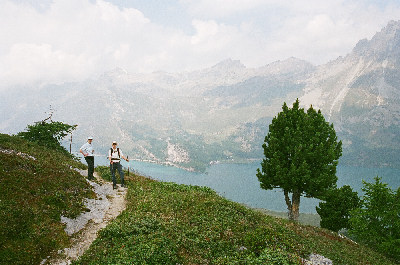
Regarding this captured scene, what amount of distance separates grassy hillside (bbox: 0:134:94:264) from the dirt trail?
479mm

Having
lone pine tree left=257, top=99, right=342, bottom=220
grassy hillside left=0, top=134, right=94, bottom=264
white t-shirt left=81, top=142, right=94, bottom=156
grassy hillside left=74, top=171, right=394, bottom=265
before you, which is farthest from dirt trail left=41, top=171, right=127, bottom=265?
lone pine tree left=257, top=99, right=342, bottom=220

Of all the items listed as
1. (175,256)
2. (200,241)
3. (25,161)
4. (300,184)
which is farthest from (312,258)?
(25,161)

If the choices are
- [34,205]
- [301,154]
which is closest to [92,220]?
[34,205]

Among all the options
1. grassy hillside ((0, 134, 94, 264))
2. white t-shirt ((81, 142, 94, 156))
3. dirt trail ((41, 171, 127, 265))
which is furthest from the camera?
Result: white t-shirt ((81, 142, 94, 156))

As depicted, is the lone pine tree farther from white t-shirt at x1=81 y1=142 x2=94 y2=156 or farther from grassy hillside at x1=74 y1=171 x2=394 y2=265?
white t-shirt at x1=81 y1=142 x2=94 y2=156

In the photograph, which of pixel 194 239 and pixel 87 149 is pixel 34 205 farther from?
pixel 194 239

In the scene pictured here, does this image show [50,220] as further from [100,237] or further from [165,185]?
[165,185]

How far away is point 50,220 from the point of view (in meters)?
12.9

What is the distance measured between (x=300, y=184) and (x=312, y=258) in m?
16.1

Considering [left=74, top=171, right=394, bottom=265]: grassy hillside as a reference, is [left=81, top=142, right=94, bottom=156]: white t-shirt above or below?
above

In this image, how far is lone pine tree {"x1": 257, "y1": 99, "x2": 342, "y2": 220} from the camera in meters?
28.4

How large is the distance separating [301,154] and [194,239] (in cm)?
1904

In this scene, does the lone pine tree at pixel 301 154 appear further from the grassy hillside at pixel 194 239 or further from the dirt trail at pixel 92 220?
the dirt trail at pixel 92 220

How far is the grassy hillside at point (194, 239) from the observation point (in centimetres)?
1170
